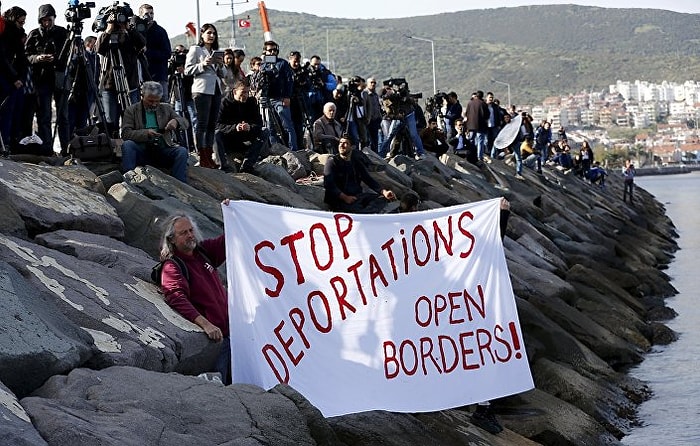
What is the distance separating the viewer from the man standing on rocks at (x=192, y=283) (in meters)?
8.33

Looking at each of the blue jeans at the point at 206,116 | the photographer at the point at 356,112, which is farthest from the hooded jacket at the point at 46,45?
the photographer at the point at 356,112

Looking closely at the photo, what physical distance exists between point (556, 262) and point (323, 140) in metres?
4.57

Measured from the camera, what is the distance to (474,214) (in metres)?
9.53

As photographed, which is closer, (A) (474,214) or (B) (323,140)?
(A) (474,214)

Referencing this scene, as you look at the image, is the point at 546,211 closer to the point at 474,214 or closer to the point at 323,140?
the point at 323,140

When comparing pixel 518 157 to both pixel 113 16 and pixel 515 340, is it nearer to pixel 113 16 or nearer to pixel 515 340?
pixel 113 16

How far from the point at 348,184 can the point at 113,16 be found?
9.30 ft

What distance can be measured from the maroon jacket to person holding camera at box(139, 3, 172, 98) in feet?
21.1

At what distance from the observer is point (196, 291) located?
27.9 feet

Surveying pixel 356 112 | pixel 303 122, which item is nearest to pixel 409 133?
pixel 356 112

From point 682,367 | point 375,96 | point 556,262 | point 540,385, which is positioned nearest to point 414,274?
point 540,385

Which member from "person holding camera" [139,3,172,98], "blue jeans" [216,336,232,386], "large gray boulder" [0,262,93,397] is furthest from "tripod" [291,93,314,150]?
Result: "large gray boulder" [0,262,93,397]

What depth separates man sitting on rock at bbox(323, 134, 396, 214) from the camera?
1361 centimetres

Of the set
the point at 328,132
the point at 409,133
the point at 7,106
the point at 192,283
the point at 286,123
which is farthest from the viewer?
the point at 409,133
